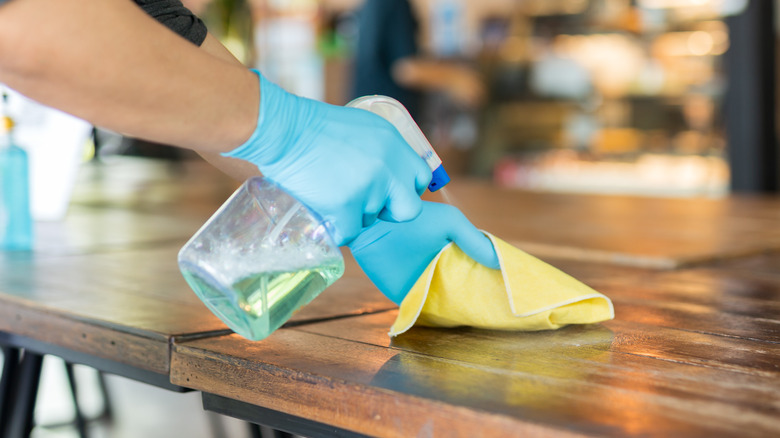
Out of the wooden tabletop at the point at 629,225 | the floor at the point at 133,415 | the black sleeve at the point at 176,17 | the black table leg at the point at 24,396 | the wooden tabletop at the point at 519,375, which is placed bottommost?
the floor at the point at 133,415

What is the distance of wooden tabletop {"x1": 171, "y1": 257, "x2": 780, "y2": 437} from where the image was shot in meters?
0.51

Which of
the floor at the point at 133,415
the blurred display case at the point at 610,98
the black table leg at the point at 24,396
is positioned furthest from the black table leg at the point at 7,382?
the blurred display case at the point at 610,98

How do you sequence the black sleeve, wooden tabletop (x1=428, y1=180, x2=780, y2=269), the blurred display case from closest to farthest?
the black sleeve → wooden tabletop (x1=428, y1=180, x2=780, y2=269) → the blurred display case

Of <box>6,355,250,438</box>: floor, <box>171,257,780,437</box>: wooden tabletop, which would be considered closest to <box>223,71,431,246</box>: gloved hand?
<box>171,257,780,437</box>: wooden tabletop

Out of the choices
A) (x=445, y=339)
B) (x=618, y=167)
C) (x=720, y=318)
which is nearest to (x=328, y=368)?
(x=445, y=339)

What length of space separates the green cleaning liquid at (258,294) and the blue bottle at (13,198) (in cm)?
90

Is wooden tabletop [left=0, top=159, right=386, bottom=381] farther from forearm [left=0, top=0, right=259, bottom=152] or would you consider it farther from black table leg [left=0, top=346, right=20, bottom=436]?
forearm [left=0, top=0, right=259, bottom=152]

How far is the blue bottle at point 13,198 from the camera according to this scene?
1.44 metres

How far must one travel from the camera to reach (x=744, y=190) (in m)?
3.50

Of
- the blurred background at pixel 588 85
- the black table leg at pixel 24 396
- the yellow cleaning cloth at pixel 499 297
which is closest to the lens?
the yellow cleaning cloth at pixel 499 297

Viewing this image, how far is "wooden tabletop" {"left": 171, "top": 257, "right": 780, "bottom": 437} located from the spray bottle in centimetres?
4

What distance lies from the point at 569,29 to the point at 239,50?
1944mm

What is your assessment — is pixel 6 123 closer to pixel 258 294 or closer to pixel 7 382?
pixel 7 382

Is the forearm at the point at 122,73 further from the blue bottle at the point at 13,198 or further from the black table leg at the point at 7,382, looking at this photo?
the blue bottle at the point at 13,198
